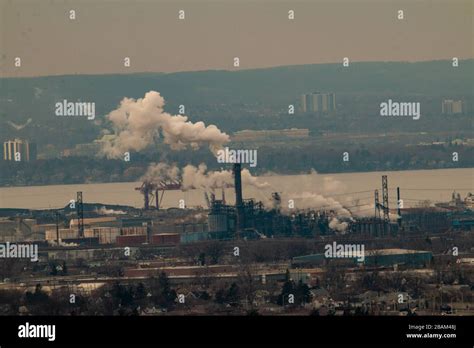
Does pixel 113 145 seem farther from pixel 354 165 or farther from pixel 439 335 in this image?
pixel 439 335

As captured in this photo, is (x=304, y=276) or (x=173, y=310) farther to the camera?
(x=304, y=276)

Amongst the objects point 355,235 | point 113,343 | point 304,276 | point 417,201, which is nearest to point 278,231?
point 355,235

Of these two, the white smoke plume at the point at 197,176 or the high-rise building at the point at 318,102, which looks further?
the high-rise building at the point at 318,102

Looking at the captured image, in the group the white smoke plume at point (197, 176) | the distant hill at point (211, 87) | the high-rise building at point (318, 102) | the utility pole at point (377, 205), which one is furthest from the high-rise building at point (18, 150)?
the utility pole at point (377, 205)

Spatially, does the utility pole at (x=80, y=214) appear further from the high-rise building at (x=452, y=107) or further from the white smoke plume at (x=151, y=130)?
the high-rise building at (x=452, y=107)

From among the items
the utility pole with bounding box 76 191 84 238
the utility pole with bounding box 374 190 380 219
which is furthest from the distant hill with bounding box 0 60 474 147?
the utility pole with bounding box 374 190 380 219

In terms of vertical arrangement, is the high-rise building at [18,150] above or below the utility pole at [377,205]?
above
